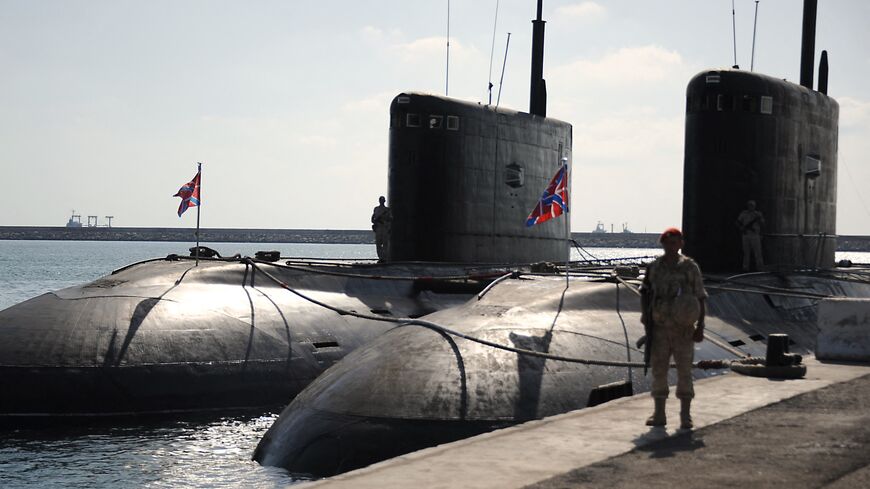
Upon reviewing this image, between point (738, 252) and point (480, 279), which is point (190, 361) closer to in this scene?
point (480, 279)

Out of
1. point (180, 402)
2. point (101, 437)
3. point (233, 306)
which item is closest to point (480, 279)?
point (233, 306)

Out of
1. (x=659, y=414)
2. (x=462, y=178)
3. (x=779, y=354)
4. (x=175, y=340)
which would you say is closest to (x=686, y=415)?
(x=659, y=414)

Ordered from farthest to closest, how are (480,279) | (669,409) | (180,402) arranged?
(480,279), (180,402), (669,409)

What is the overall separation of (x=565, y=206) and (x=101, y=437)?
7209mm

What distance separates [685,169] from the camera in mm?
18859

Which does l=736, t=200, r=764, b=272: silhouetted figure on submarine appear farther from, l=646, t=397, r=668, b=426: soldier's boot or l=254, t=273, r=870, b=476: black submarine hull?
l=646, t=397, r=668, b=426: soldier's boot

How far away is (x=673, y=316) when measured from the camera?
327 inches

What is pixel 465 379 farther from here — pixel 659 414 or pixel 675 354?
pixel 675 354

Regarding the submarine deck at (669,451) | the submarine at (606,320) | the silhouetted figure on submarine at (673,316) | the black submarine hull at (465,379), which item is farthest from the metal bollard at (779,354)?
the silhouetted figure on submarine at (673,316)

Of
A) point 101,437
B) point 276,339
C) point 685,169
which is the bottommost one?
point 101,437

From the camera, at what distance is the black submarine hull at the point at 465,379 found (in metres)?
10.8

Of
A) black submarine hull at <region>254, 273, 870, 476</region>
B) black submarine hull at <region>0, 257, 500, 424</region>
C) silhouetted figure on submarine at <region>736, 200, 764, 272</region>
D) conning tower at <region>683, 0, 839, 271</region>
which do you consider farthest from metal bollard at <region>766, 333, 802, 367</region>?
black submarine hull at <region>0, 257, 500, 424</region>

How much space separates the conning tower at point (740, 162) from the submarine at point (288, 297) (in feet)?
13.1

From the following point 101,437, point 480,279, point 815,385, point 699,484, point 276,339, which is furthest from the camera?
point 480,279
